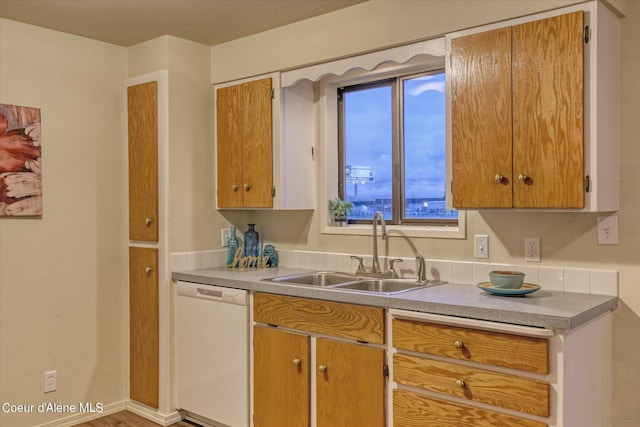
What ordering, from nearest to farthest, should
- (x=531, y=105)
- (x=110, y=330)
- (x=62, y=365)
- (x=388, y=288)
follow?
1. (x=531, y=105)
2. (x=388, y=288)
3. (x=62, y=365)
4. (x=110, y=330)

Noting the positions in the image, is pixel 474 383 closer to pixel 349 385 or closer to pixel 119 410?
pixel 349 385

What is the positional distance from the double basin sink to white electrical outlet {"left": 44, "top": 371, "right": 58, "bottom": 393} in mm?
1441

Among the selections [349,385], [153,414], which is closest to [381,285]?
[349,385]

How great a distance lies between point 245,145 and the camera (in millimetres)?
3412

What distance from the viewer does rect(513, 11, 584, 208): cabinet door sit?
85.5 inches

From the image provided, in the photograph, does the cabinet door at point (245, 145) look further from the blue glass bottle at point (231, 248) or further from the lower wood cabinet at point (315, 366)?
the lower wood cabinet at point (315, 366)

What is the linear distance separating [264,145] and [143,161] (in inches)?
30.9

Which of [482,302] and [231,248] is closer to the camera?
[482,302]

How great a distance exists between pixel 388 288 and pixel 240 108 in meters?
1.42

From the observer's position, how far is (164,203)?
335cm

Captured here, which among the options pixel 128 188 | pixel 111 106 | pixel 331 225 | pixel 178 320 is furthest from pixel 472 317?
pixel 111 106

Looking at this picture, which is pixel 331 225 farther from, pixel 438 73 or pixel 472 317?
pixel 472 317

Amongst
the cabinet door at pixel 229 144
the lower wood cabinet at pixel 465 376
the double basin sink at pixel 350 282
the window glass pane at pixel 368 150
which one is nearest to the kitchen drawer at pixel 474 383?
the lower wood cabinet at pixel 465 376

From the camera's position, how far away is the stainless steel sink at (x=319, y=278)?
310cm
